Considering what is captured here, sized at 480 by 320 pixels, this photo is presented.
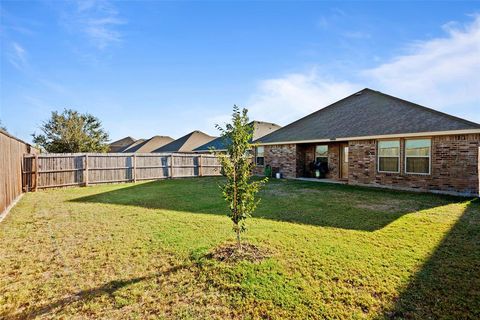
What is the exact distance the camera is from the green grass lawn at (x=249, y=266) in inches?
120

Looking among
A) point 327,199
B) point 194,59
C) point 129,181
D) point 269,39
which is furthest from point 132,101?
point 327,199

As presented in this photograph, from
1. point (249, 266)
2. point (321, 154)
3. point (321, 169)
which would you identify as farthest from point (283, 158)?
point (249, 266)

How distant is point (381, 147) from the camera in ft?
39.6

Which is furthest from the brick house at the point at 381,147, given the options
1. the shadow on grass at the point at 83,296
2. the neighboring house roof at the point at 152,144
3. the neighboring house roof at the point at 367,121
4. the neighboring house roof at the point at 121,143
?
the neighboring house roof at the point at 121,143

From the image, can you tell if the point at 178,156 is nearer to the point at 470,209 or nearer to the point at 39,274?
the point at 39,274

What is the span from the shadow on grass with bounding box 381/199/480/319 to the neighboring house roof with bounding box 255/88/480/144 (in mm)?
6905

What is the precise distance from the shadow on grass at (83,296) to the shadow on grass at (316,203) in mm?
4086

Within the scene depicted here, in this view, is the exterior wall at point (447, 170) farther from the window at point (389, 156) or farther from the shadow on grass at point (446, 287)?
the shadow on grass at point (446, 287)

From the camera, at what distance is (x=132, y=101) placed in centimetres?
2198

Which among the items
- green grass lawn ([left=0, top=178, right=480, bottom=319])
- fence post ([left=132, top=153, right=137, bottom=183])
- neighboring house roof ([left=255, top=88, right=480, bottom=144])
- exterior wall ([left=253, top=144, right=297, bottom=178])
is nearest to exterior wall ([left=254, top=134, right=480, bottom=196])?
neighboring house roof ([left=255, top=88, right=480, bottom=144])

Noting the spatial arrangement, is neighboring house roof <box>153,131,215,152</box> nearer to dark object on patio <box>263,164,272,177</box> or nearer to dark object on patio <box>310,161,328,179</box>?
dark object on patio <box>263,164,272,177</box>

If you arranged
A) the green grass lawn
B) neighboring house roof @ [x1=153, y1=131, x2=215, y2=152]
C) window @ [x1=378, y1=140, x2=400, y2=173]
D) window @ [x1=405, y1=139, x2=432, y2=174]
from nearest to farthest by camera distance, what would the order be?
1. the green grass lawn
2. window @ [x1=405, y1=139, x2=432, y2=174]
3. window @ [x1=378, y1=140, x2=400, y2=173]
4. neighboring house roof @ [x1=153, y1=131, x2=215, y2=152]

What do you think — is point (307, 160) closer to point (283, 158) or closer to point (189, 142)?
point (283, 158)

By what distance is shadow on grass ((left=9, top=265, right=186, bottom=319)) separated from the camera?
2.93 metres
